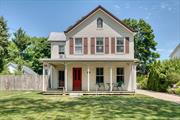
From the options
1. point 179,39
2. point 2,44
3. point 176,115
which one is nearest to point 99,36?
point 176,115

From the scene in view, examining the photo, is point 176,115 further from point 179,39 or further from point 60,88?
point 179,39

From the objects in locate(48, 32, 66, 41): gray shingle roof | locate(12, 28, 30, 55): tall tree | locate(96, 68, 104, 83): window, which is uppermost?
locate(12, 28, 30, 55): tall tree

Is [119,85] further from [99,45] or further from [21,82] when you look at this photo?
[21,82]

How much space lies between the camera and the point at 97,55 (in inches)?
1104

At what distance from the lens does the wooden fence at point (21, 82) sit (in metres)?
34.8

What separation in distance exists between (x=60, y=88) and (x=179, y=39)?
3506cm

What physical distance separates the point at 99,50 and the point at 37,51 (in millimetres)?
37355

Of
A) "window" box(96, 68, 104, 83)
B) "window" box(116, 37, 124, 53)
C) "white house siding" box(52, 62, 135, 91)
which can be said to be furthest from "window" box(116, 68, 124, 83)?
"window" box(116, 37, 124, 53)

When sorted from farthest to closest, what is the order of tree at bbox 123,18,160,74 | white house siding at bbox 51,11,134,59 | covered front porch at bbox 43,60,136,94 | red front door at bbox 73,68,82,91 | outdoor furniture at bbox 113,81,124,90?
tree at bbox 123,18,160,74 < red front door at bbox 73,68,82,91 < white house siding at bbox 51,11,134,59 < covered front porch at bbox 43,60,136,94 < outdoor furniture at bbox 113,81,124,90

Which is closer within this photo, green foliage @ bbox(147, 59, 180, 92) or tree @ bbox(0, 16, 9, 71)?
green foliage @ bbox(147, 59, 180, 92)

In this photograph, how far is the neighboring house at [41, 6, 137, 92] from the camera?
27.9 meters

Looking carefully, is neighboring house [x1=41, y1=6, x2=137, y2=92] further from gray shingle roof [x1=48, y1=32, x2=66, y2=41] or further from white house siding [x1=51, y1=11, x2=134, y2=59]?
gray shingle roof [x1=48, y1=32, x2=66, y2=41]

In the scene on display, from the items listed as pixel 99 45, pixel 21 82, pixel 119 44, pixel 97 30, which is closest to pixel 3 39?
pixel 21 82

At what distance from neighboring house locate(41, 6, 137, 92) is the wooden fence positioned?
285 inches
